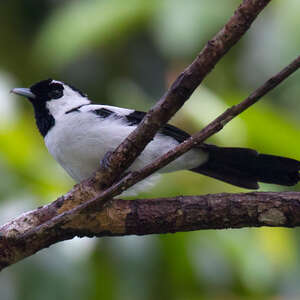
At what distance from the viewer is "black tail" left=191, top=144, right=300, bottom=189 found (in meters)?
3.49

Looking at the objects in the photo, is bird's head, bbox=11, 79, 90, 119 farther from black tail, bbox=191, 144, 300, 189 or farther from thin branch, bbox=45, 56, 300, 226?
thin branch, bbox=45, 56, 300, 226

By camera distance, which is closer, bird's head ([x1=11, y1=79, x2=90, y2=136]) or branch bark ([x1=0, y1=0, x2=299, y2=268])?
branch bark ([x1=0, y1=0, x2=299, y2=268])

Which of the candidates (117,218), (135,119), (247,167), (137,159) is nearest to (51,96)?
(135,119)

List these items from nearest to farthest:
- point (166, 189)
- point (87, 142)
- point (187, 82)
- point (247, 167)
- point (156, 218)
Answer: point (187, 82)
point (156, 218)
point (87, 142)
point (247, 167)
point (166, 189)

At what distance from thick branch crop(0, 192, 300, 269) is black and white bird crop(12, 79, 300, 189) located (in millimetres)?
535

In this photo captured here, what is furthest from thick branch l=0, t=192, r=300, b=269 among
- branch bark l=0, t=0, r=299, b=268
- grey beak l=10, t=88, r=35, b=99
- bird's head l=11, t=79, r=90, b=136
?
grey beak l=10, t=88, r=35, b=99

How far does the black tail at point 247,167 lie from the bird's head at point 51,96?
0.92 metres

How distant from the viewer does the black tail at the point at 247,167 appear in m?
3.49

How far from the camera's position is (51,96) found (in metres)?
4.31

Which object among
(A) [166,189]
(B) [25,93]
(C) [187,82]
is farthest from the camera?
(B) [25,93]

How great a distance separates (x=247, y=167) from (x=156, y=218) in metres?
0.94

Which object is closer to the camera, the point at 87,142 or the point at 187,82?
the point at 187,82

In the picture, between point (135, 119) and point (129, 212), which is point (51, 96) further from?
point (129, 212)

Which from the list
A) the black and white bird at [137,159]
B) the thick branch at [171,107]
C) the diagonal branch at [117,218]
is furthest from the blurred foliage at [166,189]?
the thick branch at [171,107]
